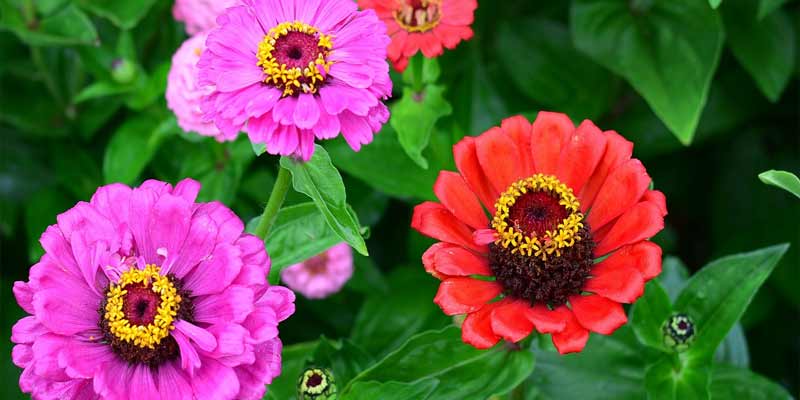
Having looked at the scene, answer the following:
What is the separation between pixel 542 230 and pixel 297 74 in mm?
290

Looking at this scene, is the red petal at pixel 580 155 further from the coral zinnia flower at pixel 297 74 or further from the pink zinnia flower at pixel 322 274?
the pink zinnia flower at pixel 322 274

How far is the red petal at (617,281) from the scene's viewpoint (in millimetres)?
896

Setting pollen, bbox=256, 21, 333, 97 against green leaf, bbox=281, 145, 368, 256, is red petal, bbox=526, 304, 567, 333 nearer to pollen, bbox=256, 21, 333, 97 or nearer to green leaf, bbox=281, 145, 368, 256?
green leaf, bbox=281, 145, 368, 256

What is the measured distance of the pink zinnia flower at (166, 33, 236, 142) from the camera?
1241 millimetres

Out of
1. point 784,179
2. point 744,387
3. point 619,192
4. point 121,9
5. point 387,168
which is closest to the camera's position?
point 784,179

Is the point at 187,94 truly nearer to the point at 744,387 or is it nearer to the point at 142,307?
the point at 142,307

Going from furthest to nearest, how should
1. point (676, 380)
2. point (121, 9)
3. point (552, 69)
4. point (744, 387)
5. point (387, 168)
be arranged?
1. point (552, 69)
2. point (121, 9)
3. point (387, 168)
4. point (744, 387)
5. point (676, 380)

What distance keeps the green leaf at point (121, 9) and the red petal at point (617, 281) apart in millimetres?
764

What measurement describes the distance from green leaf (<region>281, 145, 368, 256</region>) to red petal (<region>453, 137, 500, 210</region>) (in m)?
0.14

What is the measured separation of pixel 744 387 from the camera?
122 cm

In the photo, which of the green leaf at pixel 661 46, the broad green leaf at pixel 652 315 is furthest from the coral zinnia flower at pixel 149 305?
the green leaf at pixel 661 46

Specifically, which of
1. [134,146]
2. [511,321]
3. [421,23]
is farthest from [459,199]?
[134,146]

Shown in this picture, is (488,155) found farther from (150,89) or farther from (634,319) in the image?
(150,89)

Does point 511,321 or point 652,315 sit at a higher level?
point 511,321
